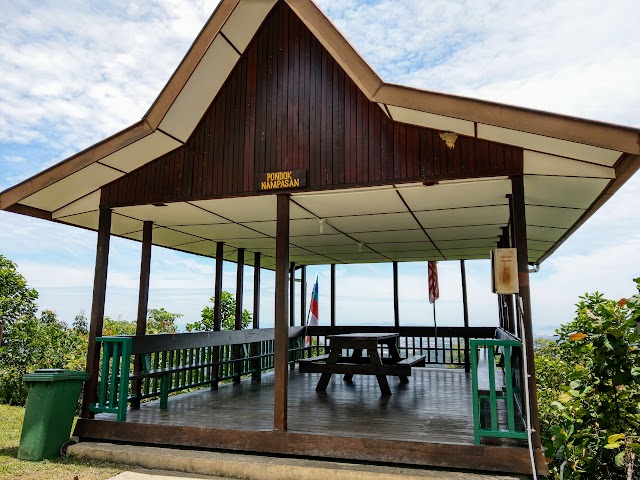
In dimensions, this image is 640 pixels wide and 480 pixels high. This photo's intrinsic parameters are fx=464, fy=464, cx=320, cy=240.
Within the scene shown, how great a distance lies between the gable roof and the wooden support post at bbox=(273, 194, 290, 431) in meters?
1.52

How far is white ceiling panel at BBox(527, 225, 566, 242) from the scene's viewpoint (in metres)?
7.05

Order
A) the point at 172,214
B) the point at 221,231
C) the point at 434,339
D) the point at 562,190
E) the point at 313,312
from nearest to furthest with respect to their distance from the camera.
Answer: the point at 562,190 < the point at 172,214 < the point at 221,231 < the point at 434,339 < the point at 313,312

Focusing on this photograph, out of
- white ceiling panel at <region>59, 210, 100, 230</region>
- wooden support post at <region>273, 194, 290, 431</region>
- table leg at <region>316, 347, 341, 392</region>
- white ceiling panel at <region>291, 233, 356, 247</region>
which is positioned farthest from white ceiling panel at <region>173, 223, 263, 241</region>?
table leg at <region>316, 347, 341, 392</region>

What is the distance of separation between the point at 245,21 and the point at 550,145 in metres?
3.53

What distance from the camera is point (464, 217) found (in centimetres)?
631

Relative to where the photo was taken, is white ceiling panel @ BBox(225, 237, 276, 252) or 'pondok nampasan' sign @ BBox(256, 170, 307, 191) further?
white ceiling panel @ BBox(225, 237, 276, 252)

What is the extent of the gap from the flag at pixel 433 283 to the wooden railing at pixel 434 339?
0.69 metres

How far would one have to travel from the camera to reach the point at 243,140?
530cm

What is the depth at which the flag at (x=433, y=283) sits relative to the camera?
10289 mm

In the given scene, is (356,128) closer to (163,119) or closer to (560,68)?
(163,119)

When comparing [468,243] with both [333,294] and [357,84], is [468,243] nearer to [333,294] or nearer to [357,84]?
[333,294]

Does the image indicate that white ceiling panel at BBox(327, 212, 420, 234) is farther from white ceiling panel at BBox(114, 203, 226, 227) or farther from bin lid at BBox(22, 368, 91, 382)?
bin lid at BBox(22, 368, 91, 382)

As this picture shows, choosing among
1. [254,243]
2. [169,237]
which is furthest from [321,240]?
[169,237]

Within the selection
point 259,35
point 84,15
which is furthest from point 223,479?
point 84,15
